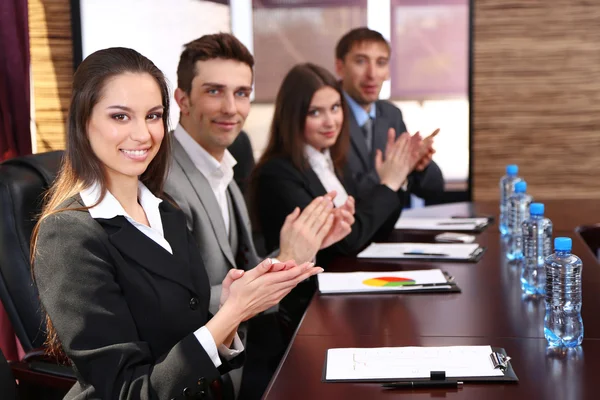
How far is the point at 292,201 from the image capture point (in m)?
2.99

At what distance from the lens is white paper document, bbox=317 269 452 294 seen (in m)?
2.21

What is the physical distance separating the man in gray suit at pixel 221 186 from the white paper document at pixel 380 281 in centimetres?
12

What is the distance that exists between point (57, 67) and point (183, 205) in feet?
5.77

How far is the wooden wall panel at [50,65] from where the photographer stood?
3719 millimetres

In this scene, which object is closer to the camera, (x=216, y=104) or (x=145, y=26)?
(x=216, y=104)

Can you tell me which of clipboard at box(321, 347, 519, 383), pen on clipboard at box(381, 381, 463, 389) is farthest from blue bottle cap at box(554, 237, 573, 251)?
pen on clipboard at box(381, 381, 463, 389)

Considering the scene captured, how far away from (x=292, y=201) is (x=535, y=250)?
1.00 meters

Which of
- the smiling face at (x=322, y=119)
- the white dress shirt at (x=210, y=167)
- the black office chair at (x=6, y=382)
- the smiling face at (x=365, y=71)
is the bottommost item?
the black office chair at (x=6, y=382)

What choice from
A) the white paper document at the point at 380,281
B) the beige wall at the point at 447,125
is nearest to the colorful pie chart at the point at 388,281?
the white paper document at the point at 380,281

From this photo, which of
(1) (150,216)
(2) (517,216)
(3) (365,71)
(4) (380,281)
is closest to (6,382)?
(1) (150,216)

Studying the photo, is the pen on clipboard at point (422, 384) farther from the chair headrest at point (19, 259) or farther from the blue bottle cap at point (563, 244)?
the chair headrest at point (19, 259)

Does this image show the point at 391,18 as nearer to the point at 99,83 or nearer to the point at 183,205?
the point at 183,205

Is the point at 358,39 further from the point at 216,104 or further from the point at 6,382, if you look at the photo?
the point at 6,382

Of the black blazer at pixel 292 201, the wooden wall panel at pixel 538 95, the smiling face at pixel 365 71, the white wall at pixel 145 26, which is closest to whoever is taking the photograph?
the black blazer at pixel 292 201
